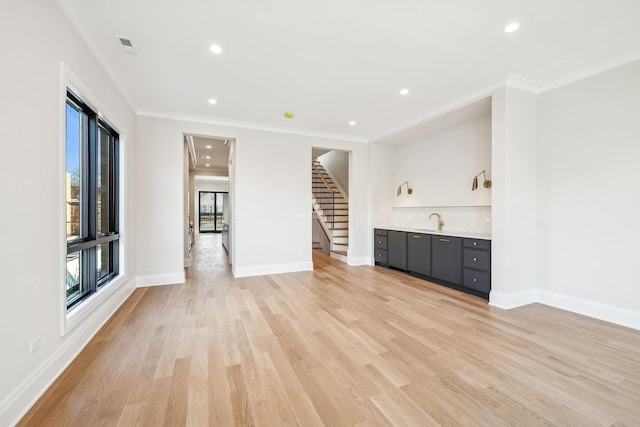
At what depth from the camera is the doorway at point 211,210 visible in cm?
1461

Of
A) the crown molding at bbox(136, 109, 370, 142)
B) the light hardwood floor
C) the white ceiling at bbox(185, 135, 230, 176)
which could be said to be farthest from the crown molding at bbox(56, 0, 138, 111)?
the light hardwood floor

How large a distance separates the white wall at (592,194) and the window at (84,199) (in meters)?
5.51

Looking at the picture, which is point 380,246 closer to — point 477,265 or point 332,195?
point 477,265

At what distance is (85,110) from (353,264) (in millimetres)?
5196

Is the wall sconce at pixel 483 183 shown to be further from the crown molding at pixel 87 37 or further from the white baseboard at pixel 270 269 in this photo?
the crown molding at pixel 87 37

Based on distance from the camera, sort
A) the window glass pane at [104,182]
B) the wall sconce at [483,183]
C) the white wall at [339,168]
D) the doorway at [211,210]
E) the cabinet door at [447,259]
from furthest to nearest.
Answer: the doorway at [211,210] < the white wall at [339,168] < the wall sconce at [483,183] < the cabinet door at [447,259] < the window glass pane at [104,182]

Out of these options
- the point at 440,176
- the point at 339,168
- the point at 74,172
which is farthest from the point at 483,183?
the point at 74,172

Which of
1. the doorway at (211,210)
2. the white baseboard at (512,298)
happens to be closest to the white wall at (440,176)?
the white baseboard at (512,298)

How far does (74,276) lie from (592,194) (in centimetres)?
588

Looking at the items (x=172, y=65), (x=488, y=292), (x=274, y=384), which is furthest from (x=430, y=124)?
(x=274, y=384)

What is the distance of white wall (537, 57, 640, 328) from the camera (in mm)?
2893

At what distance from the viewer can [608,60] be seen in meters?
2.94

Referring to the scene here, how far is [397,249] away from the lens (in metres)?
5.48

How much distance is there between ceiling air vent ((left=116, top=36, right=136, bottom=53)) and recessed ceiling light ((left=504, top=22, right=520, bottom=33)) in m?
3.62
